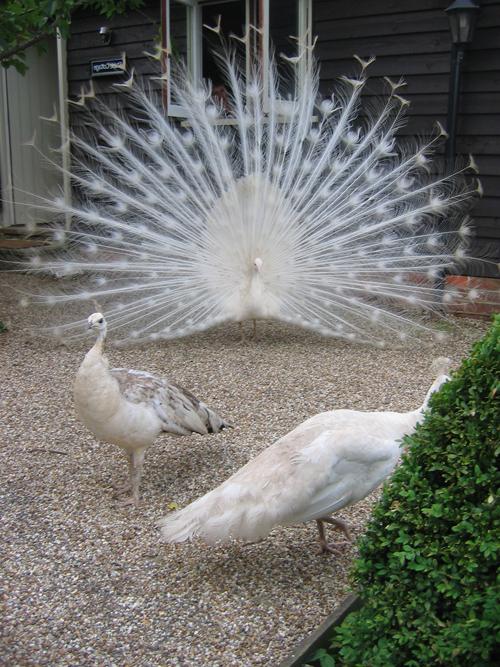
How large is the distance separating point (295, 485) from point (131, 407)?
3.54 feet

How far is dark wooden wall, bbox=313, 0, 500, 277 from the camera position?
6.61 metres

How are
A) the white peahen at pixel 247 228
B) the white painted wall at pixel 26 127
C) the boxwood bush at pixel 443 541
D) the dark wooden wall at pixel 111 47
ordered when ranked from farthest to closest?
1. the white painted wall at pixel 26 127
2. the dark wooden wall at pixel 111 47
3. the white peahen at pixel 247 228
4. the boxwood bush at pixel 443 541

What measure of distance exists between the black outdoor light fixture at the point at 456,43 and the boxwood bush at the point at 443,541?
5111 millimetres

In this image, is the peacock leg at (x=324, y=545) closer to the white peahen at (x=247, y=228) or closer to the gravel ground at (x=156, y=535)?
the gravel ground at (x=156, y=535)

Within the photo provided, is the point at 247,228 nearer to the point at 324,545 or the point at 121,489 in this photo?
the point at 121,489

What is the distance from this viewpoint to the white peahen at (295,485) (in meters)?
2.60

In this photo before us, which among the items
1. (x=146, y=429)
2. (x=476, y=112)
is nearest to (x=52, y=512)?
(x=146, y=429)

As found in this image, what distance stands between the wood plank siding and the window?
0.89 feet

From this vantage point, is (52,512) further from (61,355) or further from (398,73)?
(398,73)

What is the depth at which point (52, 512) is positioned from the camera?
3.41 m

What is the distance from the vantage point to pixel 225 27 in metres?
8.15

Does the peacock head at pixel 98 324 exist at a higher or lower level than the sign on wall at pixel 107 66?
lower

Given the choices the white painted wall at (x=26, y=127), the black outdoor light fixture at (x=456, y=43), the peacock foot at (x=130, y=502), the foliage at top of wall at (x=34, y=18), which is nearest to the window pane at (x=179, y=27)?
the foliage at top of wall at (x=34, y=18)

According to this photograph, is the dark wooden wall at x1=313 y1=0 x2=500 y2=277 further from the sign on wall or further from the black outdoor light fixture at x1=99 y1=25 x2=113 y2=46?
the black outdoor light fixture at x1=99 y1=25 x2=113 y2=46
